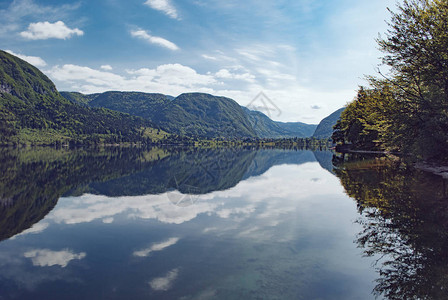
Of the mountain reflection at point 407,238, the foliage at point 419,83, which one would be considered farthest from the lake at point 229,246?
the foliage at point 419,83

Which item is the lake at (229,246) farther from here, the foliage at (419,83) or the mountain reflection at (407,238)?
the foliage at (419,83)

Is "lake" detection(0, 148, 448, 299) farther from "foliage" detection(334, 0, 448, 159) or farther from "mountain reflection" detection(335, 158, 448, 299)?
"foliage" detection(334, 0, 448, 159)

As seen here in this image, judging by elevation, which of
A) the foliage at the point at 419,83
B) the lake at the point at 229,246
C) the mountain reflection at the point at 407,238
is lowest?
the lake at the point at 229,246

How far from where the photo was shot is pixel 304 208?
2808 cm

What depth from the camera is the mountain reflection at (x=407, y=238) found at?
474 inches

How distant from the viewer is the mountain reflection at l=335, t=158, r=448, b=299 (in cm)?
1205

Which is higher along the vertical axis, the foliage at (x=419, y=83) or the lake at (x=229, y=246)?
the foliage at (x=419, y=83)

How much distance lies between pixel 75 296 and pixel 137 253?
4.97 metres

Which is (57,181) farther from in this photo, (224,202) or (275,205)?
(275,205)

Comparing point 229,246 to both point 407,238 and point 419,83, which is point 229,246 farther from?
point 419,83

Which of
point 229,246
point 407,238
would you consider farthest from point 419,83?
point 229,246

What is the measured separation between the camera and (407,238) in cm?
1716

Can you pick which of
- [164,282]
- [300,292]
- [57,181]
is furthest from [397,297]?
[57,181]

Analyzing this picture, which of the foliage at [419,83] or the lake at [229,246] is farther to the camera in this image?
the foliage at [419,83]
